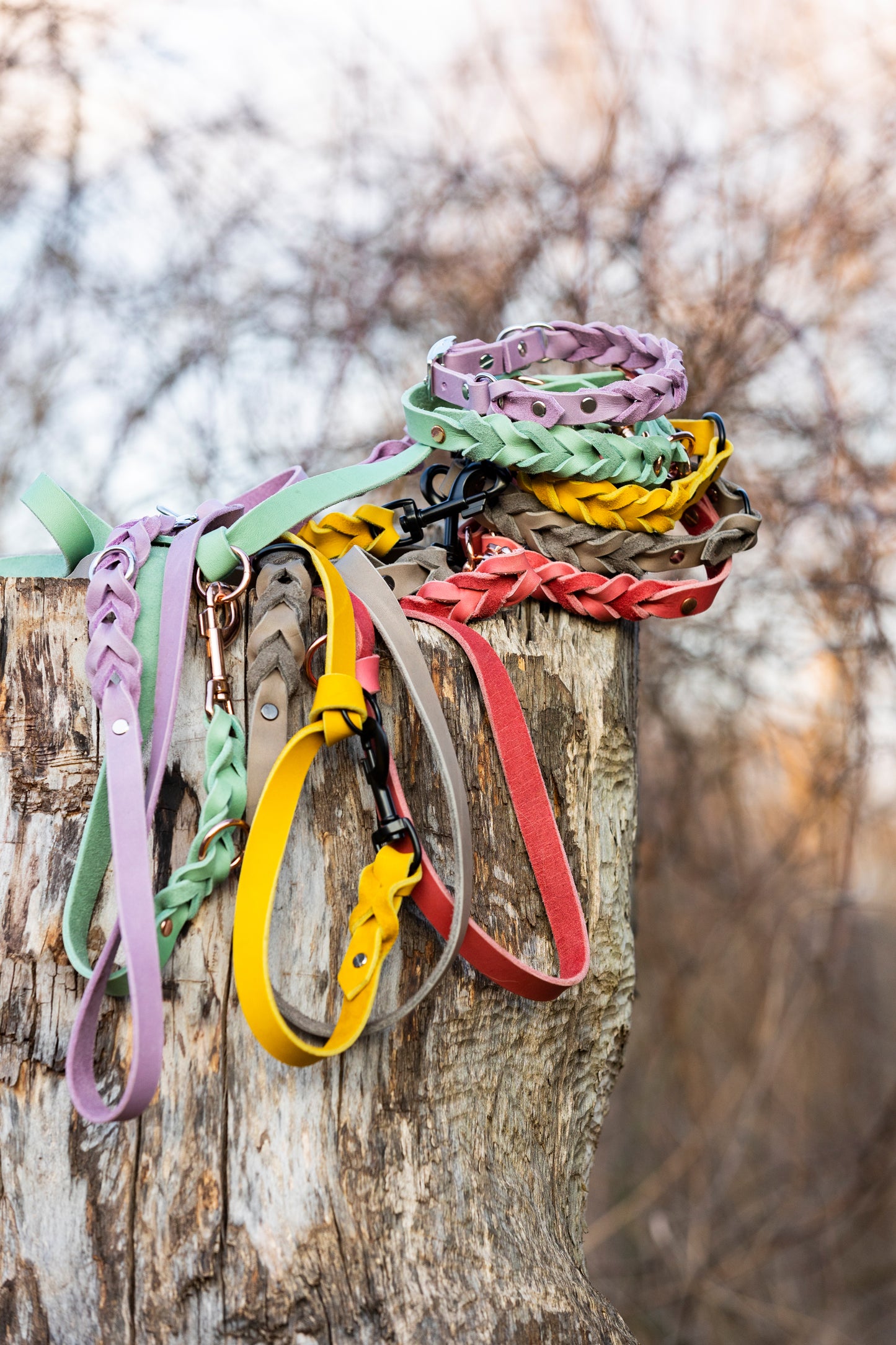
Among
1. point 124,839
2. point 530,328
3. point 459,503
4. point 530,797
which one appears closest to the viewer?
point 124,839

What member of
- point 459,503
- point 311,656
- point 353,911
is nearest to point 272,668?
point 311,656

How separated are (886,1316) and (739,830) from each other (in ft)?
8.90

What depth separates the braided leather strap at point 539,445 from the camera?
1475 millimetres

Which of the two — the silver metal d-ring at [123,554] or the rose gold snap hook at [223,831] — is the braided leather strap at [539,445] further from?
the rose gold snap hook at [223,831]

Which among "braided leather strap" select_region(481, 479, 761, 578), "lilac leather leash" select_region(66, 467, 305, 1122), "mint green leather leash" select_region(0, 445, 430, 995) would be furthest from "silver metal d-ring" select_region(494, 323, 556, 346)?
"lilac leather leash" select_region(66, 467, 305, 1122)

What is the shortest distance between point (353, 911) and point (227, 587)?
1.36 feet

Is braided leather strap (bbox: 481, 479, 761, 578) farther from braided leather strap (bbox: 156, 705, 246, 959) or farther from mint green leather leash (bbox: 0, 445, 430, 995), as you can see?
braided leather strap (bbox: 156, 705, 246, 959)

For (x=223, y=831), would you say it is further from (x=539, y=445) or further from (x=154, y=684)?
(x=539, y=445)

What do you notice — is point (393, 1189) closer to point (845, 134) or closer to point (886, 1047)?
point (845, 134)

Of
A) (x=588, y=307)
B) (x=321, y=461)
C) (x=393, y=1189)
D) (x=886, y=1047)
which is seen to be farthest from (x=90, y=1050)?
(x=886, y=1047)

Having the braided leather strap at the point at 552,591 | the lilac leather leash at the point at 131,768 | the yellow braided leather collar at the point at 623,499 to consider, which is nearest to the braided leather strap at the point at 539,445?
the yellow braided leather collar at the point at 623,499

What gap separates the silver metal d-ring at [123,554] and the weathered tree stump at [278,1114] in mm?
60

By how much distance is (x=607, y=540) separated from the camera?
1.52 metres

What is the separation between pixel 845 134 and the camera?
132 inches
